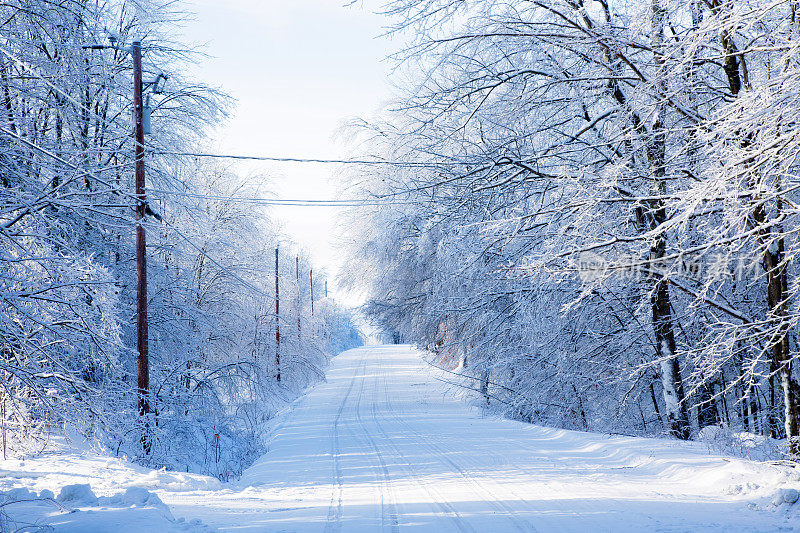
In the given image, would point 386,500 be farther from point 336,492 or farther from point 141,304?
point 141,304

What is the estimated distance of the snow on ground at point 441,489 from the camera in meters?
5.69

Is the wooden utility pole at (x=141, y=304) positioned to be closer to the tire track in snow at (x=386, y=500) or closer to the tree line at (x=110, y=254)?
the tree line at (x=110, y=254)

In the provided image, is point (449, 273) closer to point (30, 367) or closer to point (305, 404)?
point (305, 404)

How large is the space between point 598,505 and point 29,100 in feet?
36.1

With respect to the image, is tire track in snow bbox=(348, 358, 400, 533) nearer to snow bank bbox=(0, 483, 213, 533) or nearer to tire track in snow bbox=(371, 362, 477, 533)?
tire track in snow bbox=(371, 362, 477, 533)

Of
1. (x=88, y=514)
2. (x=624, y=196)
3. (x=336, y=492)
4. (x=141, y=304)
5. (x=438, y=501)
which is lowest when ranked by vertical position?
(x=336, y=492)

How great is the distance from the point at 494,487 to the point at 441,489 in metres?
0.70


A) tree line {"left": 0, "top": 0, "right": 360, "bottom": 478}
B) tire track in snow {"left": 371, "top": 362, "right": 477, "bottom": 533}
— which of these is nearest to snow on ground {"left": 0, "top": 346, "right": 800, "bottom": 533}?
tire track in snow {"left": 371, "top": 362, "right": 477, "bottom": 533}

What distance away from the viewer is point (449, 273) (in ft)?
56.5

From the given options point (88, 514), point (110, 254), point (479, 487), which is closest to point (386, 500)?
point (479, 487)

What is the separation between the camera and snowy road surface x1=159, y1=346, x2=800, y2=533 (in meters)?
5.80

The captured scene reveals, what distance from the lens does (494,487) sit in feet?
25.2

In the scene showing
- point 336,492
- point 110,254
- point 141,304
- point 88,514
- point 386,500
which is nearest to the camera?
point 88,514

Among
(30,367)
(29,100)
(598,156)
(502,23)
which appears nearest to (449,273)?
(598,156)
